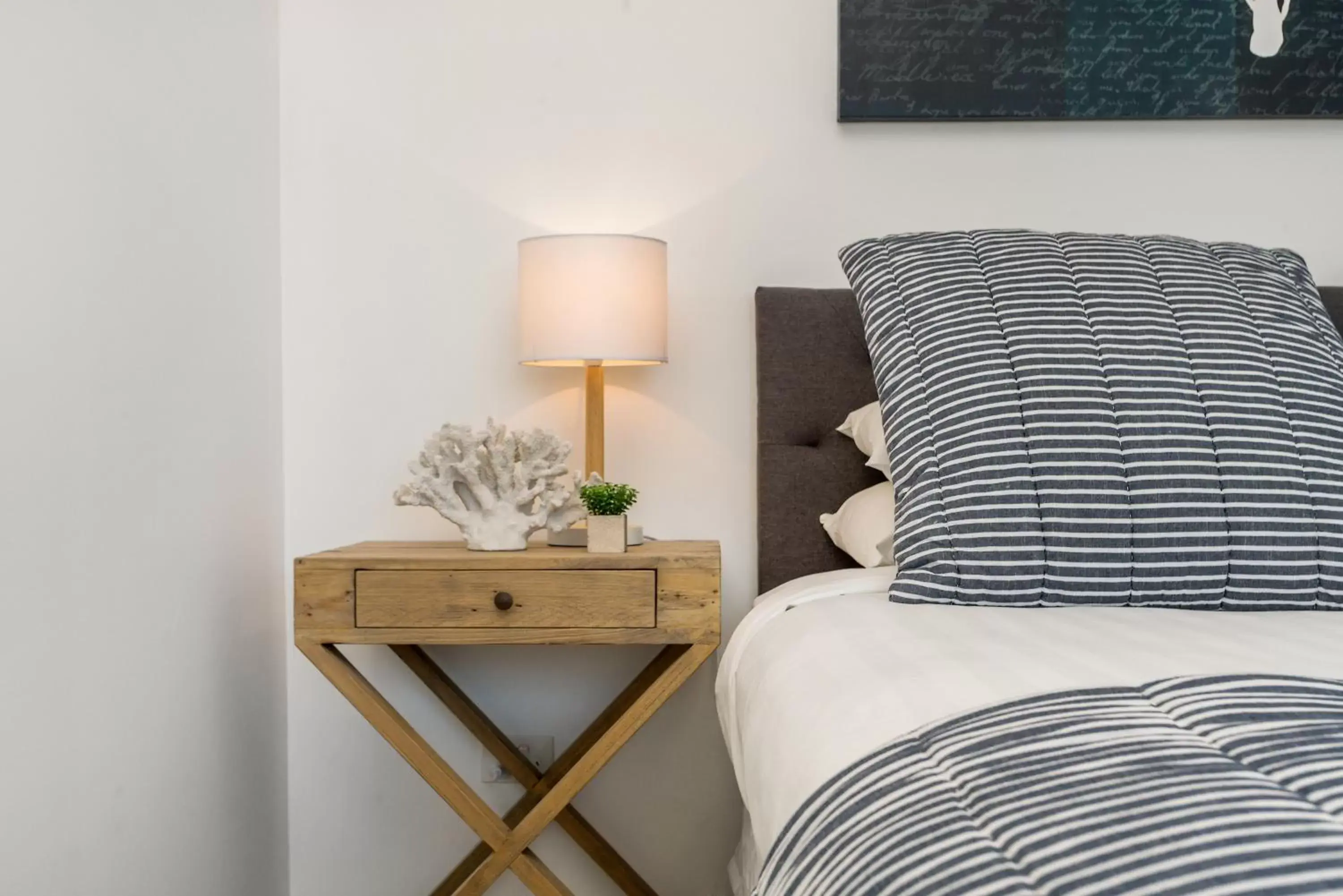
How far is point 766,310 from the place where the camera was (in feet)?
6.15

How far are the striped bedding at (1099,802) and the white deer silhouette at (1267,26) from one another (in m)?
1.61

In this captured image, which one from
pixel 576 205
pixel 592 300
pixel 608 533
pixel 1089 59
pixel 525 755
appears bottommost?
pixel 525 755

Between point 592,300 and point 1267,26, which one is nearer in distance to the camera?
point 592,300

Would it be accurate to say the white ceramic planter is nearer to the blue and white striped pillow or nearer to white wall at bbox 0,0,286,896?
the blue and white striped pillow

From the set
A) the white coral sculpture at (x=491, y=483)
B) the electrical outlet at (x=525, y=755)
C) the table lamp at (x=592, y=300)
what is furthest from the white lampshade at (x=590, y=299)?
the electrical outlet at (x=525, y=755)

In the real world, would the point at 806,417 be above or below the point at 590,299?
below

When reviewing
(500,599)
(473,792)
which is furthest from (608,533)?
(473,792)

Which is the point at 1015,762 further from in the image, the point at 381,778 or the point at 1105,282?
the point at 381,778

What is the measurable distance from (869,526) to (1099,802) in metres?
1.03

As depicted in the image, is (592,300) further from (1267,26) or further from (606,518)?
(1267,26)

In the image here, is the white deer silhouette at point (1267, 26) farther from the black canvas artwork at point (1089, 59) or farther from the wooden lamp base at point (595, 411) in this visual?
the wooden lamp base at point (595, 411)

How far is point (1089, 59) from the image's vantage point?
1945 mm

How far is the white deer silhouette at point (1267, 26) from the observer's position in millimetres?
1949

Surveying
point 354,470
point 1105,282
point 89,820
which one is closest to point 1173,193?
point 1105,282
